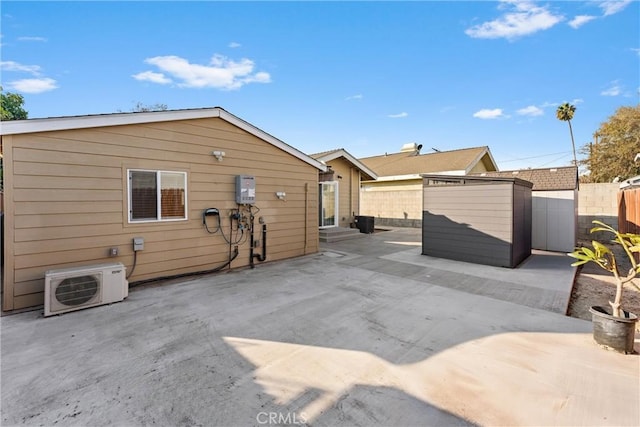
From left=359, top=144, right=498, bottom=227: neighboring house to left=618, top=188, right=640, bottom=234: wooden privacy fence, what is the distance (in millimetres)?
5394

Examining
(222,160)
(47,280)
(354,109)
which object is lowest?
(47,280)

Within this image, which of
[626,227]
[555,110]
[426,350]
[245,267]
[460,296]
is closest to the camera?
[426,350]

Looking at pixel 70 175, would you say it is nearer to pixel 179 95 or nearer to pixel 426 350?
pixel 426 350

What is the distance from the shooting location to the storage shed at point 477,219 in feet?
21.0

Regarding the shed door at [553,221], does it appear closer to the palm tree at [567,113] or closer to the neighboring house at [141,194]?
the neighboring house at [141,194]

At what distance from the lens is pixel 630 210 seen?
24.9 feet

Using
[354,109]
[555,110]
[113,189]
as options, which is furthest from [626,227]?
[555,110]

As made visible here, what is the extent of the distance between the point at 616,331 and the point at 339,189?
9813 mm

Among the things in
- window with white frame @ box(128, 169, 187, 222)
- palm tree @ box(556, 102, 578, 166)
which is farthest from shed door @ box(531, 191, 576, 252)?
palm tree @ box(556, 102, 578, 166)

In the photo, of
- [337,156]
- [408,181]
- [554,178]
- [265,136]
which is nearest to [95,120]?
[265,136]

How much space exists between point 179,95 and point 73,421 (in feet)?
53.2

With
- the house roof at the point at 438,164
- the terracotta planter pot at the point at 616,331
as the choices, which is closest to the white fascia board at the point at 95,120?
the terracotta planter pot at the point at 616,331

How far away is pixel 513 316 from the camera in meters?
3.67

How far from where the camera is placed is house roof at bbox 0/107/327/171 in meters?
3.71
